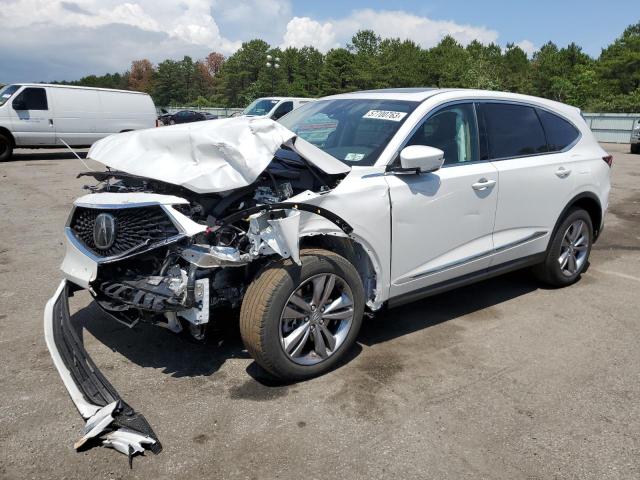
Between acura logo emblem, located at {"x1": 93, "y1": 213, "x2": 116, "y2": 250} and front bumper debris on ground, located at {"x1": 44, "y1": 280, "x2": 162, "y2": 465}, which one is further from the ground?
acura logo emblem, located at {"x1": 93, "y1": 213, "x2": 116, "y2": 250}

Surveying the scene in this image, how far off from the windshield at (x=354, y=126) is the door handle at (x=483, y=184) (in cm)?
75

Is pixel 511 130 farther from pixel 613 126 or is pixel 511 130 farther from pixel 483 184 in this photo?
pixel 613 126

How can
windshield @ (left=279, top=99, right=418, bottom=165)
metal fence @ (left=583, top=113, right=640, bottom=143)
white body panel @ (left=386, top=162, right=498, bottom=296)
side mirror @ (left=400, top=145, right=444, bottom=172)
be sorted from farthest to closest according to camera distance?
metal fence @ (left=583, top=113, right=640, bottom=143) → windshield @ (left=279, top=99, right=418, bottom=165) → white body panel @ (left=386, top=162, right=498, bottom=296) → side mirror @ (left=400, top=145, right=444, bottom=172)

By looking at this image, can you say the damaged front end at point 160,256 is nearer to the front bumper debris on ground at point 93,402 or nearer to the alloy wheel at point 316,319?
the front bumper debris on ground at point 93,402

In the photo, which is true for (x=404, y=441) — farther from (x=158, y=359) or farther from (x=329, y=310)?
(x=158, y=359)

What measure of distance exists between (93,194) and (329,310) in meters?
1.67

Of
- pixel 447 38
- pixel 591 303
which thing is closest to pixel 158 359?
pixel 591 303

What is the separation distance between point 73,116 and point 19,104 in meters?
1.42

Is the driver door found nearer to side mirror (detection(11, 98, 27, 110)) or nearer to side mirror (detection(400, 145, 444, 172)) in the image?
side mirror (detection(400, 145, 444, 172))

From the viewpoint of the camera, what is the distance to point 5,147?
14766 millimetres

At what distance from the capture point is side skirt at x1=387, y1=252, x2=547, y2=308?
3.78 metres

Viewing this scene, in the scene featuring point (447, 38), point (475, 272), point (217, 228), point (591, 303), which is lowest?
point (591, 303)

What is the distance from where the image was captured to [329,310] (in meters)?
3.36

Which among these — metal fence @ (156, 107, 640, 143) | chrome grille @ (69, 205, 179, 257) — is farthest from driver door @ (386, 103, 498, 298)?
metal fence @ (156, 107, 640, 143)
